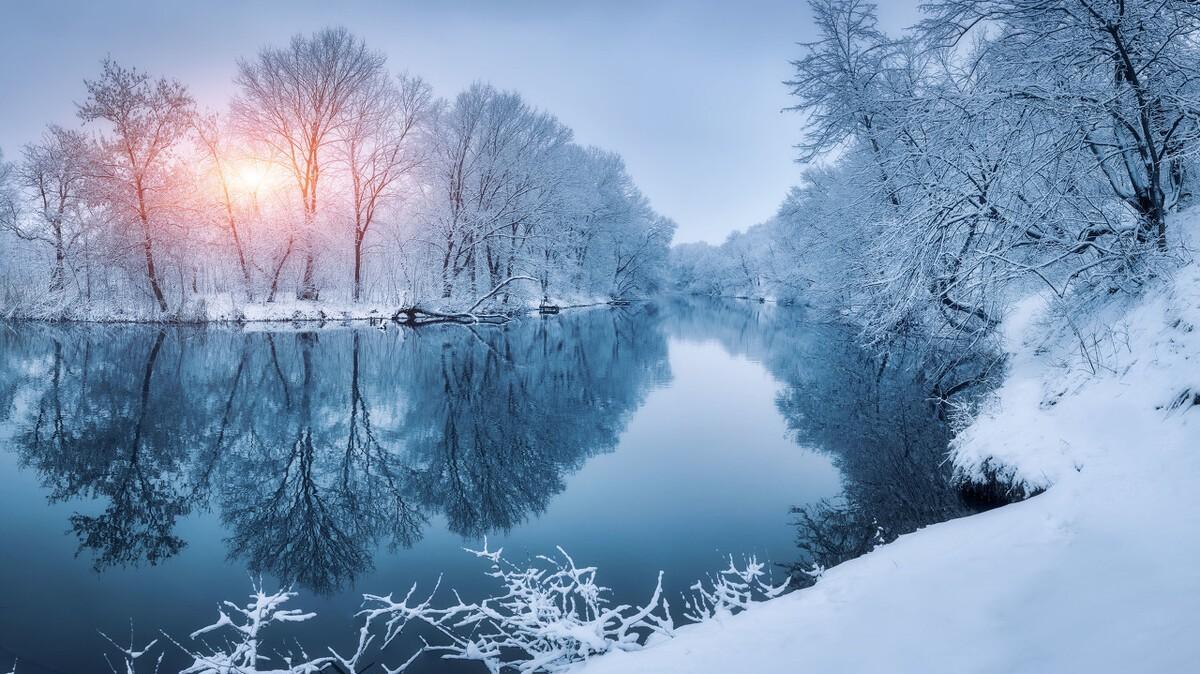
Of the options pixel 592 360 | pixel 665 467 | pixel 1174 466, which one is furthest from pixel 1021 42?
pixel 592 360

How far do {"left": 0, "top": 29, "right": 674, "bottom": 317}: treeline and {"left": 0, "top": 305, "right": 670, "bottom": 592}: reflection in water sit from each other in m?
9.63

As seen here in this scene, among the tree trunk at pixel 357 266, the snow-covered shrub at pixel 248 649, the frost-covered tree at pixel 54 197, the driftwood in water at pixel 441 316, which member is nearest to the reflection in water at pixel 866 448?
the snow-covered shrub at pixel 248 649

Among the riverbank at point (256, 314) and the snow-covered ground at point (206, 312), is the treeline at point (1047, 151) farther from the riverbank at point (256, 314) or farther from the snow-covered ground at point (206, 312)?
the snow-covered ground at point (206, 312)

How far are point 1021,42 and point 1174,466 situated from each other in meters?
5.67

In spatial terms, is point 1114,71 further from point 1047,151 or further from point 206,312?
point 206,312

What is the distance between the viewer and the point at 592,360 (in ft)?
55.1

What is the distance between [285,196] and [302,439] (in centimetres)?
2758

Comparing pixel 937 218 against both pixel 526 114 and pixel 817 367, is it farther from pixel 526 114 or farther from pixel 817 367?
pixel 526 114

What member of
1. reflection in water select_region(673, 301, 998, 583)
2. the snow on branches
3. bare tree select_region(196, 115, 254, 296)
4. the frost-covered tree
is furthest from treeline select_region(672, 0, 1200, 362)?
the frost-covered tree

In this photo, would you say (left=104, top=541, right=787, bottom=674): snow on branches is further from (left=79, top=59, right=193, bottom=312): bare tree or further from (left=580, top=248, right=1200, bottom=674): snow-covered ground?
(left=79, top=59, right=193, bottom=312): bare tree

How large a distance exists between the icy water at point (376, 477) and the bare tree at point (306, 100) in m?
15.2

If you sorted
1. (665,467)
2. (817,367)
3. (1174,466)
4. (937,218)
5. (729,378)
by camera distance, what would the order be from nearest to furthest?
(1174,466) < (937,218) < (665,467) < (729,378) < (817,367)

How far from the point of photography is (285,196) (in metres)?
29.9

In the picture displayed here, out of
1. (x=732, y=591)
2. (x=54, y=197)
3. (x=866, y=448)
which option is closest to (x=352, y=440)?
(x=732, y=591)
